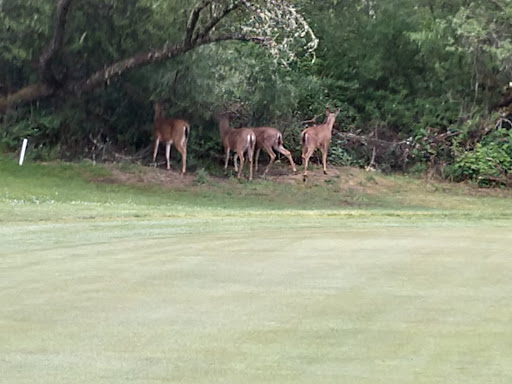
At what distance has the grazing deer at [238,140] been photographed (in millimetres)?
25547

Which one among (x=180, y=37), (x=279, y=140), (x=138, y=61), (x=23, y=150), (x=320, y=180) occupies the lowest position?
(x=320, y=180)

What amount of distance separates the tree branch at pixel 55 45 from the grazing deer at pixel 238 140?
4791mm

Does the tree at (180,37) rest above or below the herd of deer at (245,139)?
above

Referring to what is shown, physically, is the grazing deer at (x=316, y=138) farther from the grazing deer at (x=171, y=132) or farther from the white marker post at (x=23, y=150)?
the white marker post at (x=23, y=150)

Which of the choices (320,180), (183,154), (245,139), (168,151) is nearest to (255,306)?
(183,154)

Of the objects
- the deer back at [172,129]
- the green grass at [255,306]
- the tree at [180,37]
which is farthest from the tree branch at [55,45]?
the green grass at [255,306]

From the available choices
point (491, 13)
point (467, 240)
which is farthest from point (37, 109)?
point (467, 240)

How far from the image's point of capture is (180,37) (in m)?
22.7

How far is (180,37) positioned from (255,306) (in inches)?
715

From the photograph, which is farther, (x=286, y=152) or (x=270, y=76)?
(x=286, y=152)

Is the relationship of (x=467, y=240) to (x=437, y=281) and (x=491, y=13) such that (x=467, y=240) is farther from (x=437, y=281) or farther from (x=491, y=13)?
(x=491, y=13)

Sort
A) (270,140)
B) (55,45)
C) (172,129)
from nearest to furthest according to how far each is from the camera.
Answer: (55,45) → (172,129) → (270,140)

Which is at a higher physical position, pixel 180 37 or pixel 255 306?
pixel 180 37

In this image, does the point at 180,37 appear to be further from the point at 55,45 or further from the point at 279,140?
the point at 279,140
